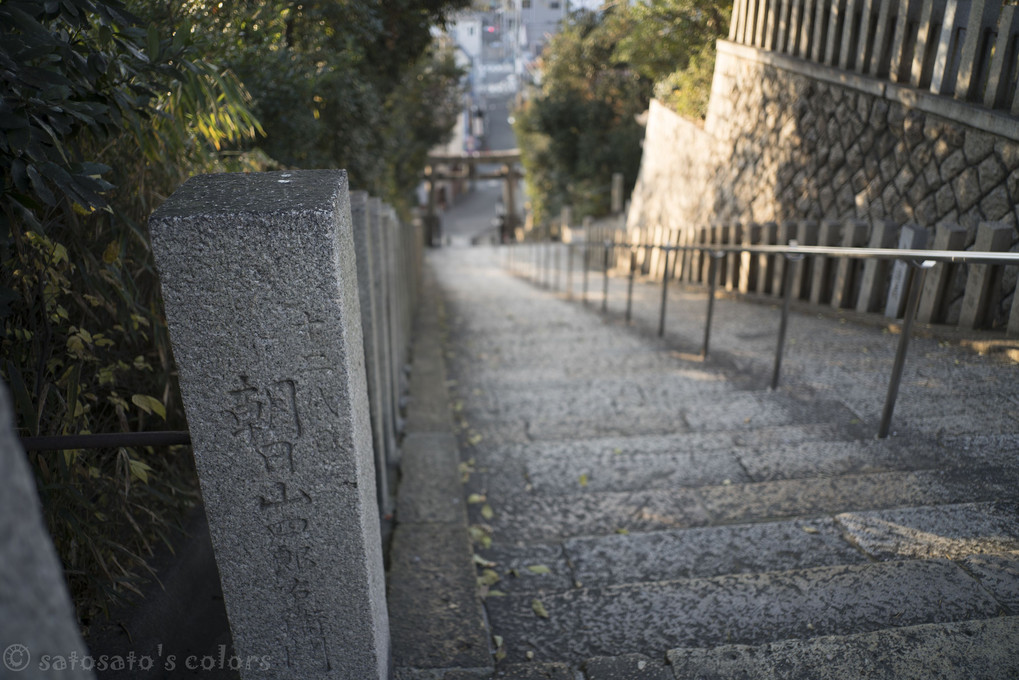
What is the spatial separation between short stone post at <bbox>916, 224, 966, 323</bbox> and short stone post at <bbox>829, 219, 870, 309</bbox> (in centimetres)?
96

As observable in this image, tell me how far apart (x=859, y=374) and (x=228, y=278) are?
3.53 metres

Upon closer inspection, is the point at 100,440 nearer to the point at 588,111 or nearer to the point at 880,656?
the point at 880,656

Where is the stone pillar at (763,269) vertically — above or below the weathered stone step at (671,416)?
above

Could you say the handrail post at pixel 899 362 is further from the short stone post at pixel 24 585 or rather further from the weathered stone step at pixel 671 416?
the short stone post at pixel 24 585

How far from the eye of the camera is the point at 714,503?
107 inches

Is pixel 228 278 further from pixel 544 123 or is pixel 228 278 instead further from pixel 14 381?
pixel 544 123

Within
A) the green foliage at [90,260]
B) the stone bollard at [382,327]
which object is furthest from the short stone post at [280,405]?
the stone bollard at [382,327]

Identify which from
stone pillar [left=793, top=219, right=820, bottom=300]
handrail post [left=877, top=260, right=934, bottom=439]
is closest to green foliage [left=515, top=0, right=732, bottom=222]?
stone pillar [left=793, top=219, right=820, bottom=300]

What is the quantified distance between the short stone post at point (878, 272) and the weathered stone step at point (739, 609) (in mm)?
3630

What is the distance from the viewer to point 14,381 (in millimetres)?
1650

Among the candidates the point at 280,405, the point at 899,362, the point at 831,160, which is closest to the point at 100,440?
the point at 280,405

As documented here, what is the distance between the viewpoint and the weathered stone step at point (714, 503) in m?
2.46

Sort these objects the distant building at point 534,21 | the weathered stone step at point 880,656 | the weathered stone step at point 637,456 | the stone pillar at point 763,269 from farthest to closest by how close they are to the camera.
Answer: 1. the distant building at point 534,21
2. the stone pillar at point 763,269
3. the weathered stone step at point 637,456
4. the weathered stone step at point 880,656

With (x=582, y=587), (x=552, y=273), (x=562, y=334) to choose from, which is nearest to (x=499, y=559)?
(x=582, y=587)
